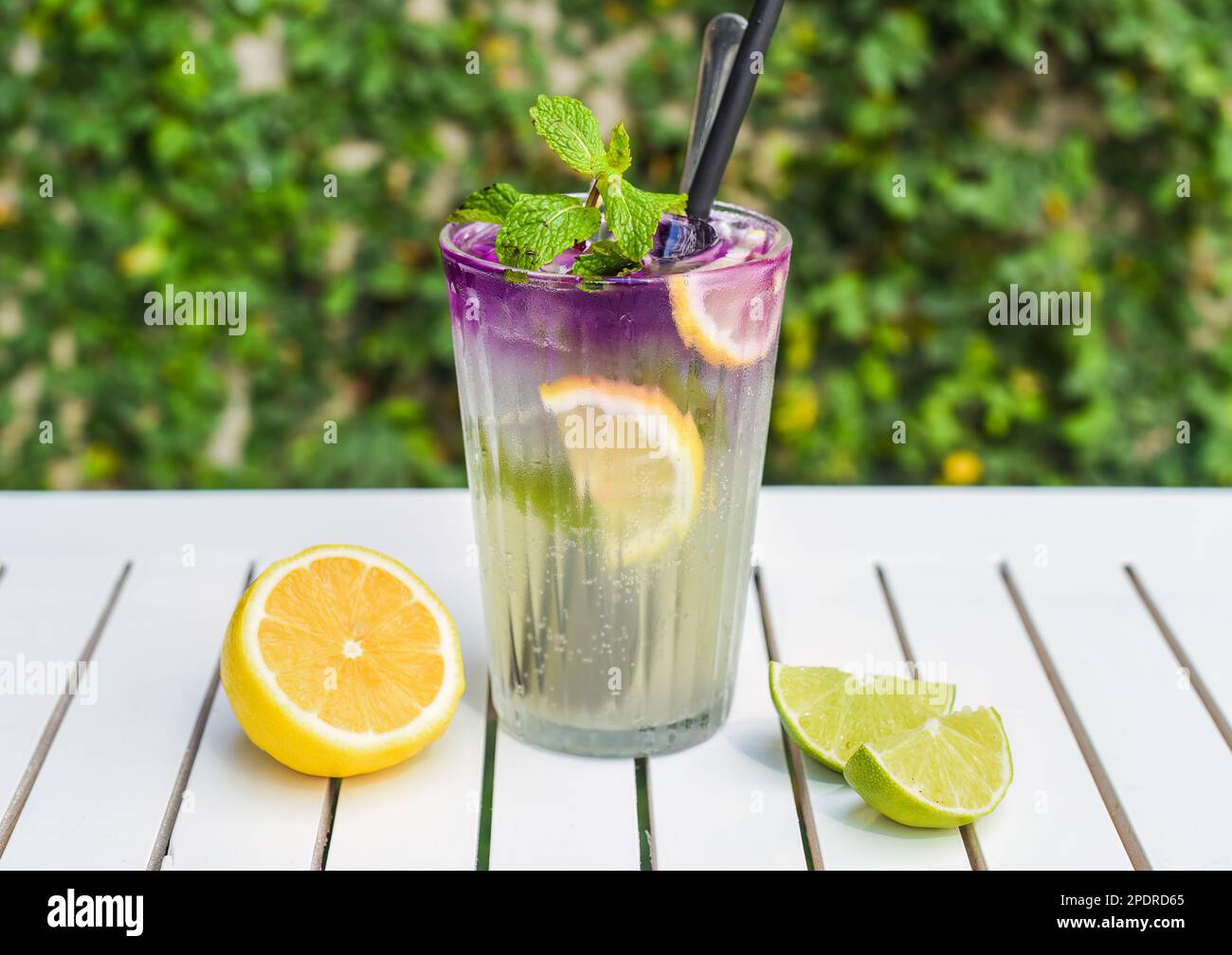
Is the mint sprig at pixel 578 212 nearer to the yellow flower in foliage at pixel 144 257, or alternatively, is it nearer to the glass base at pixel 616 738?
the glass base at pixel 616 738

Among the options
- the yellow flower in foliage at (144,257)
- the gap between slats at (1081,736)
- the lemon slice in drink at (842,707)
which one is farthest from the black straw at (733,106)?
the yellow flower in foliage at (144,257)

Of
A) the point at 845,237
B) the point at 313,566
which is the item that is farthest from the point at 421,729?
the point at 845,237

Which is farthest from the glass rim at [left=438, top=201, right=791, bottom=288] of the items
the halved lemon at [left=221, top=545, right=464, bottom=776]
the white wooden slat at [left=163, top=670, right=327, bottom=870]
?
the white wooden slat at [left=163, top=670, right=327, bottom=870]

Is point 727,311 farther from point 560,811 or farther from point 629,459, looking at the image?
point 560,811

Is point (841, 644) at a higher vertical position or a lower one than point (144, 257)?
higher

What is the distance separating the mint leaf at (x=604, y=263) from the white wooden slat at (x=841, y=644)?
31 cm

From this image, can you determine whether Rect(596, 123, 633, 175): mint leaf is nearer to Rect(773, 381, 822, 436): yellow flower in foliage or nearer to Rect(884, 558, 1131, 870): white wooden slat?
Rect(884, 558, 1131, 870): white wooden slat

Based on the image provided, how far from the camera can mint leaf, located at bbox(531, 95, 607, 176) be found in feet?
2.61

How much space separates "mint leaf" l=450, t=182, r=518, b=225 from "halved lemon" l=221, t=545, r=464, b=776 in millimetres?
210

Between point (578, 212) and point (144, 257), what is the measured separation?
151 cm

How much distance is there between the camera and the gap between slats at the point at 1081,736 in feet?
2.53

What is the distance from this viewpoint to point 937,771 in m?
0.78

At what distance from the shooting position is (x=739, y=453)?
83cm

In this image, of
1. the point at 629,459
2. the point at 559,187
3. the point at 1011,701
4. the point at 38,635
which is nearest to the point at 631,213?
the point at 629,459
